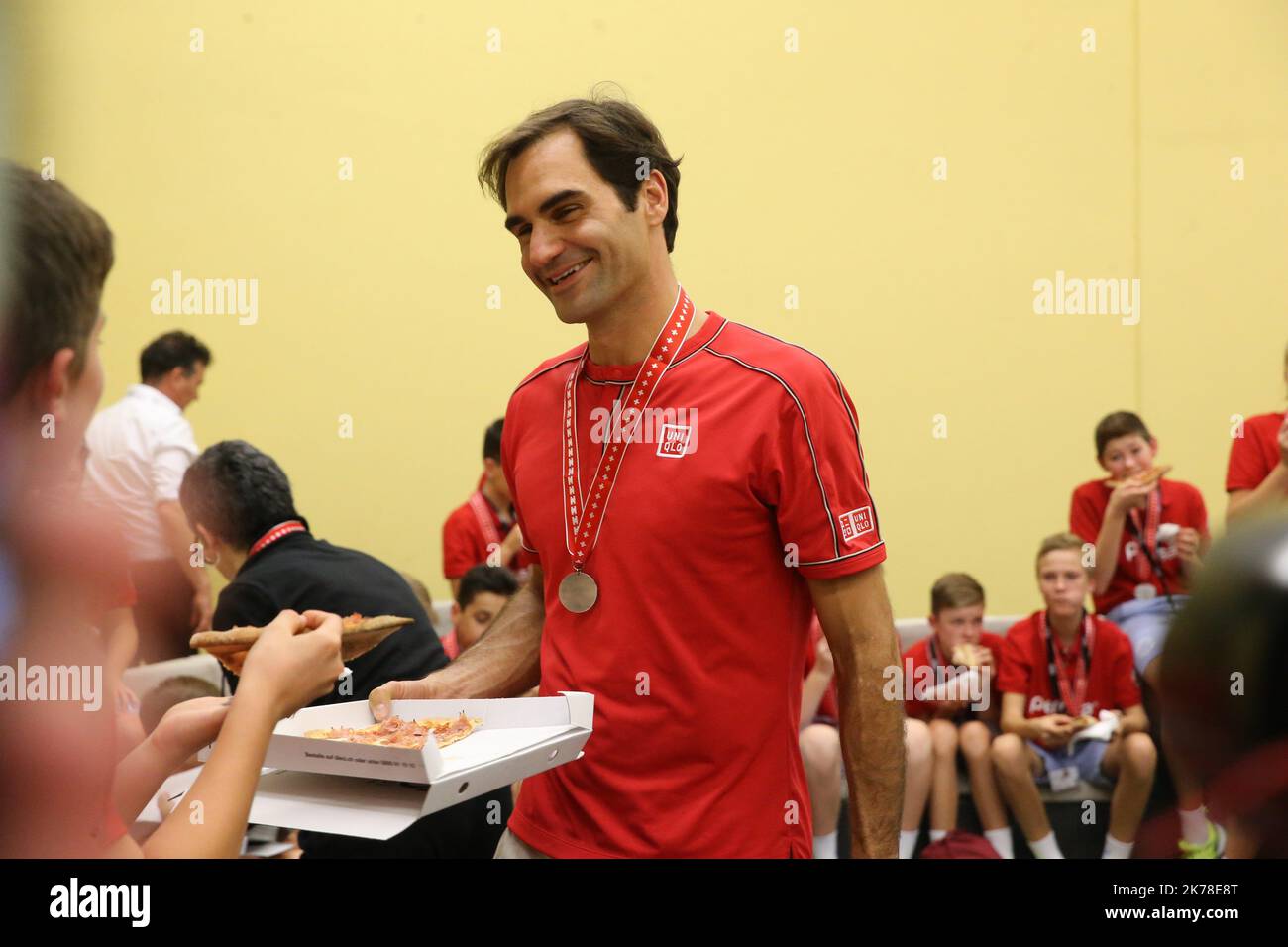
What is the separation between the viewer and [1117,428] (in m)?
4.59

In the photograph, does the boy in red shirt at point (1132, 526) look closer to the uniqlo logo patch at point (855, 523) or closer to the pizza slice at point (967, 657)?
the pizza slice at point (967, 657)

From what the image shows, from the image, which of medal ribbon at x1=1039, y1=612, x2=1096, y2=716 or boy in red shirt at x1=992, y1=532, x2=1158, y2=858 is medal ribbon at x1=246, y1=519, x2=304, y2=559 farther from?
medal ribbon at x1=1039, y1=612, x2=1096, y2=716

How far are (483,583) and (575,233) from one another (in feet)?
7.55

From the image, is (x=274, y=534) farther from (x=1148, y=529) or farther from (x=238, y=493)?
(x=1148, y=529)

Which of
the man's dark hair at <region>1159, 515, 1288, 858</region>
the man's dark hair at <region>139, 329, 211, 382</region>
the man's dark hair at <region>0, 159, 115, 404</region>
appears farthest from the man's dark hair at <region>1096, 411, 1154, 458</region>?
the man's dark hair at <region>1159, 515, 1288, 858</region>

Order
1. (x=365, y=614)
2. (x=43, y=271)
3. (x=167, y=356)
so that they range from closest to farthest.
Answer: (x=43, y=271), (x=365, y=614), (x=167, y=356)

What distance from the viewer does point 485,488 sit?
4.76 meters

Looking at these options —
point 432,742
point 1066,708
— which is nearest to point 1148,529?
point 1066,708

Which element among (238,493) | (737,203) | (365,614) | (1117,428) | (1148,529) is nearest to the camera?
(365,614)

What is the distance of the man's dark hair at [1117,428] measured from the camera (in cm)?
458

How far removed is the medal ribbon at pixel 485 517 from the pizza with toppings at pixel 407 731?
292 centimetres
